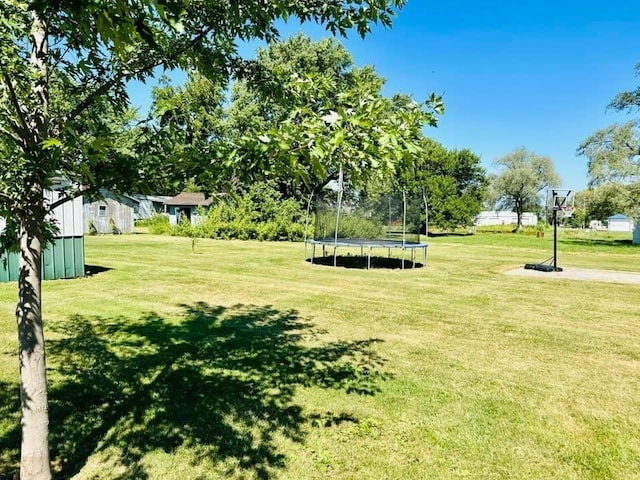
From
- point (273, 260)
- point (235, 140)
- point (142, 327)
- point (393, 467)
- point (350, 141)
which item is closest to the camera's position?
point (350, 141)

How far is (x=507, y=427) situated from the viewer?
3.62m

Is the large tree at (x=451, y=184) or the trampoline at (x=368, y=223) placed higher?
the large tree at (x=451, y=184)

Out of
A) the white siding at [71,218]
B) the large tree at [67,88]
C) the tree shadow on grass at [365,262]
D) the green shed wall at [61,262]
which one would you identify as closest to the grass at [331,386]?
the large tree at [67,88]

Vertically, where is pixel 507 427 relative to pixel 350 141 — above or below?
below

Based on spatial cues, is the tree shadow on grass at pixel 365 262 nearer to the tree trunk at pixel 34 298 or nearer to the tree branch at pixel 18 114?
the tree trunk at pixel 34 298

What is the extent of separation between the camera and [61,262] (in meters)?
10.2

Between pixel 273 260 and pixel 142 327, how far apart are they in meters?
9.08

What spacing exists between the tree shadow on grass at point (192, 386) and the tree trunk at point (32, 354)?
296 millimetres

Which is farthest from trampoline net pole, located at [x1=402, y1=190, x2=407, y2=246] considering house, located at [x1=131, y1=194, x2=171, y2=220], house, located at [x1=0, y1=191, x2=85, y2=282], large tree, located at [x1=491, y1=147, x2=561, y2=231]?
large tree, located at [x1=491, y1=147, x2=561, y2=231]

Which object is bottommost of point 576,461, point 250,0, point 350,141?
point 576,461

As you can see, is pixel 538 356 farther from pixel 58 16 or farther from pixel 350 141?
pixel 58 16

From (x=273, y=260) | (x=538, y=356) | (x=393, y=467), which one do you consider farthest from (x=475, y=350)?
(x=273, y=260)

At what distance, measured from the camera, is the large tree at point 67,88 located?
2.10 metres

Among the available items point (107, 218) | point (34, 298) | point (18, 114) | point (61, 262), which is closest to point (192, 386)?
point (34, 298)
